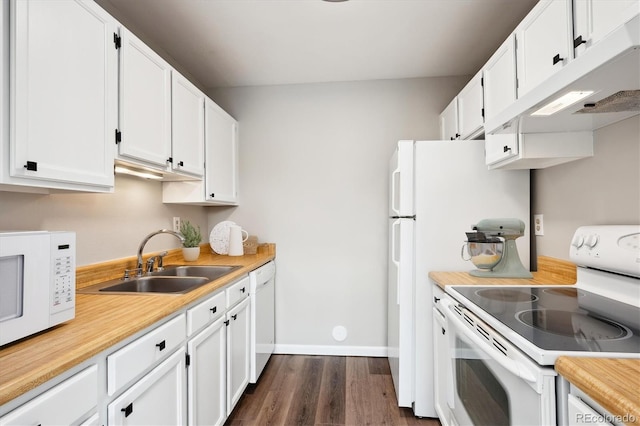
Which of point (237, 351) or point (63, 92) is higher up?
point (63, 92)

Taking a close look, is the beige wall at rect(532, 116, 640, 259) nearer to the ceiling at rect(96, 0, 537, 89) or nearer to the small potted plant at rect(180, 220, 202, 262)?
the ceiling at rect(96, 0, 537, 89)

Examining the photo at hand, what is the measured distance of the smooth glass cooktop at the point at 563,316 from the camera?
87cm

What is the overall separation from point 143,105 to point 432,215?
67.6 inches

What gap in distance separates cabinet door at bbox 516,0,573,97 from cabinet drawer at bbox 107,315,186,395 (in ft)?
6.06

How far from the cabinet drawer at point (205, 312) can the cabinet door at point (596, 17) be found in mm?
1856

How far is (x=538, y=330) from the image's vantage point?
0.96m

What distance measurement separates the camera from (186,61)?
102 inches

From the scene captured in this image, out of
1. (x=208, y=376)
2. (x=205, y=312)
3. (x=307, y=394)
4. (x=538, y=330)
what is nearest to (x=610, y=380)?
(x=538, y=330)

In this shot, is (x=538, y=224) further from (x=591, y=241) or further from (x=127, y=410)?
(x=127, y=410)

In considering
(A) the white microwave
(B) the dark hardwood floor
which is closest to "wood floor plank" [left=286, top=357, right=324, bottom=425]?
(B) the dark hardwood floor

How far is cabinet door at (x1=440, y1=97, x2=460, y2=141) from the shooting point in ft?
7.89

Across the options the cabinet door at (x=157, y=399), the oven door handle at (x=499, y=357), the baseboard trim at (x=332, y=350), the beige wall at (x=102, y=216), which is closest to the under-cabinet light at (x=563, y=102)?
the oven door handle at (x=499, y=357)

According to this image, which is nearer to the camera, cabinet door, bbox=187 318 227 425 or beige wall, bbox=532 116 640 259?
beige wall, bbox=532 116 640 259

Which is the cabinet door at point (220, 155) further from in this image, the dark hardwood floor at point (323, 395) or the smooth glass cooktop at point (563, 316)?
the smooth glass cooktop at point (563, 316)
